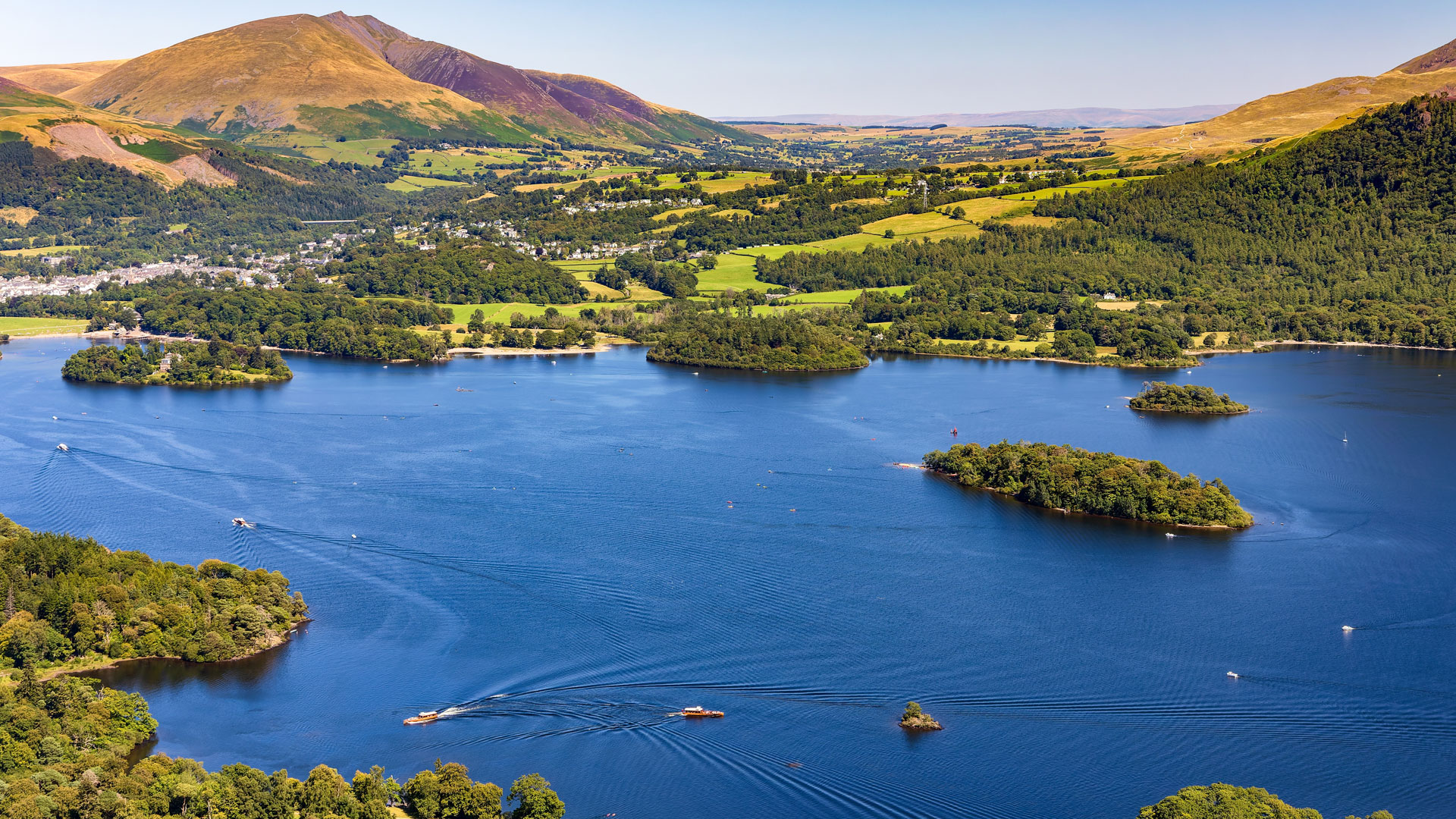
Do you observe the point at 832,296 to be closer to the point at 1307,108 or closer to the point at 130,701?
the point at 130,701

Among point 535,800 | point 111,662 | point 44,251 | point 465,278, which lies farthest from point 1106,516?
point 44,251

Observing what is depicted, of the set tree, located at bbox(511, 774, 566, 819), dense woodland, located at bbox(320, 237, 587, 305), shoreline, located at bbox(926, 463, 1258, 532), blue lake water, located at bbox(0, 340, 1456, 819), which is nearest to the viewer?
tree, located at bbox(511, 774, 566, 819)

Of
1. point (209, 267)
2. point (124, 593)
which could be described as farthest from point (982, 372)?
point (209, 267)

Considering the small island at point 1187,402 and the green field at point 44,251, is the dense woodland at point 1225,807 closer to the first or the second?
the small island at point 1187,402

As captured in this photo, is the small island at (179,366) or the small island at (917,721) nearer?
the small island at (917,721)

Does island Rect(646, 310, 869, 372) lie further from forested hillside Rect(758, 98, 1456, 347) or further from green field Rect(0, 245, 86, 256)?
green field Rect(0, 245, 86, 256)

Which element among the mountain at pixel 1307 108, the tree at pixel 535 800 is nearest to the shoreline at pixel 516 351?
the tree at pixel 535 800

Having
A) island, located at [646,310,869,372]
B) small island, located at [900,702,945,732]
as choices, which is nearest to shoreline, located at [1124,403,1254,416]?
island, located at [646,310,869,372]

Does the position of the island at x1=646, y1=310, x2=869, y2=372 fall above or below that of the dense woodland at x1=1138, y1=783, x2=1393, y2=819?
above
